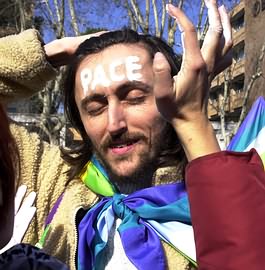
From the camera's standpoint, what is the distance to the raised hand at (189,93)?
878mm

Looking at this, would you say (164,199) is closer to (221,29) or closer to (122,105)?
(122,105)

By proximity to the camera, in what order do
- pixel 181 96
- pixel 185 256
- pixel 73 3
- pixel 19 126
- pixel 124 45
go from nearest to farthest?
pixel 181 96 < pixel 185 256 < pixel 124 45 < pixel 19 126 < pixel 73 3

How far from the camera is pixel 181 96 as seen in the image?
89cm

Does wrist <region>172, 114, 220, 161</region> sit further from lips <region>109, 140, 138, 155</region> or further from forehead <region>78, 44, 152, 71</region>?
forehead <region>78, 44, 152, 71</region>

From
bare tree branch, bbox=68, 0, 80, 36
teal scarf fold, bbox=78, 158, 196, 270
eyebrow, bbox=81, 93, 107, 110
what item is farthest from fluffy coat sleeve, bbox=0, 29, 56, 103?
bare tree branch, bbox=68, 0, 80, 36

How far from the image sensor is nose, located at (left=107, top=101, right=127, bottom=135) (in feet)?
4.59

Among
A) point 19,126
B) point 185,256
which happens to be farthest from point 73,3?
point 185,256

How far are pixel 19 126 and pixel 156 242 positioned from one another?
61 cm

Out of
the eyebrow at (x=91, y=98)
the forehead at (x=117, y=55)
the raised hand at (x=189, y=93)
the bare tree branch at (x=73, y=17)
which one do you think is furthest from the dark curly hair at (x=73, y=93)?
the bare tree branch at (x=73, y=17)

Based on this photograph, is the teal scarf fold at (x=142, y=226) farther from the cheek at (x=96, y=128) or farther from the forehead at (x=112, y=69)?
the forehead at (x=112, y=69)

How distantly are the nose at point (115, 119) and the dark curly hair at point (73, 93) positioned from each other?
13 cm

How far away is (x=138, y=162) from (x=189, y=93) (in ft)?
1.81

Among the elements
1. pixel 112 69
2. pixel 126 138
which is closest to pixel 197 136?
pixel 126 138

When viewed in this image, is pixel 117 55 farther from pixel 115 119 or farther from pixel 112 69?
pixel 115 119
